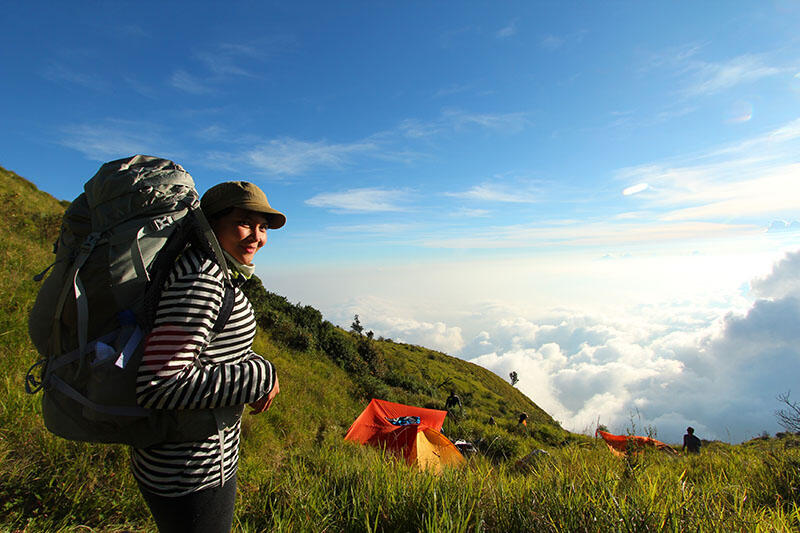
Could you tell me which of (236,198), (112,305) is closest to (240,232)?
(236,198)

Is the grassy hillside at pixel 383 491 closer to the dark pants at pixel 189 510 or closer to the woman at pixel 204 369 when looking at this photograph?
the dark pants at pixel 189 510

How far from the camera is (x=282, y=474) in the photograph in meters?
2.98

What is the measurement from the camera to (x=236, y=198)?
5.52 ft

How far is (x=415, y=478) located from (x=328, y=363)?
15196mm

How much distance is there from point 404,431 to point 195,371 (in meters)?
9.32

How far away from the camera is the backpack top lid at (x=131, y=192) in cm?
142

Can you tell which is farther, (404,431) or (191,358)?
(404,431)

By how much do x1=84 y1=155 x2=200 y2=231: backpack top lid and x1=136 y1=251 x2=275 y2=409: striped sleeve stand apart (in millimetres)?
313

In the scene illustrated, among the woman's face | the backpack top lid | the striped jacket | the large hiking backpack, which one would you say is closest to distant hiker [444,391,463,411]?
the striped jacket

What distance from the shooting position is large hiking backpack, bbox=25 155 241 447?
1.32 meters

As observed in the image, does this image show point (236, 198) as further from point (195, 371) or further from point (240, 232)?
point (195, 371)

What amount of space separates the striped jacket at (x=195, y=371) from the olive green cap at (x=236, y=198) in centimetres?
35

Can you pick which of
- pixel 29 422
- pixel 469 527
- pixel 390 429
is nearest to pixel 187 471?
pixel 469 527

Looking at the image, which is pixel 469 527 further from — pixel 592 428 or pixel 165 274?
pixel 592 428
